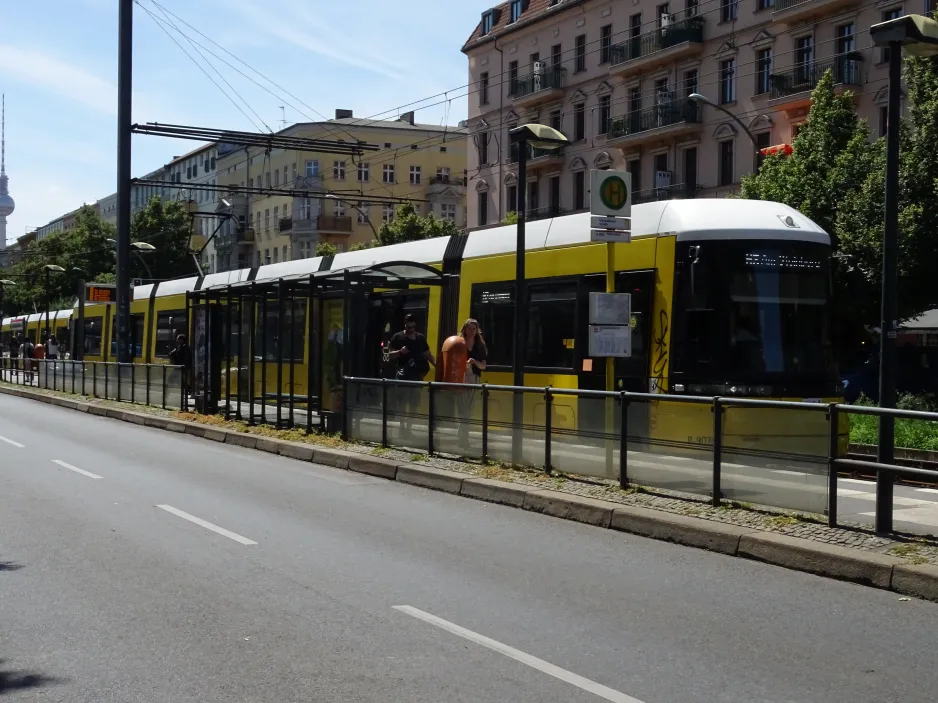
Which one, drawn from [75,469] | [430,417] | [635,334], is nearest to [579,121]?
[635,334]

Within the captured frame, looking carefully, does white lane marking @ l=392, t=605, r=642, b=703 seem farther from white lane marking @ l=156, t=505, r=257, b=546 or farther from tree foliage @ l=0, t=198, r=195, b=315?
tree foliage @ l=0, t=198, r=195, b=315

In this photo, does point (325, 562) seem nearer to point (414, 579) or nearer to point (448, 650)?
point (414, 579)

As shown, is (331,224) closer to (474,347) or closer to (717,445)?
(474,347)

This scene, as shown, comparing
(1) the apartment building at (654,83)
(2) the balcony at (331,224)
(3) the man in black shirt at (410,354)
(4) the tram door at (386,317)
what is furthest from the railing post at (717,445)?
(2) the balcony at (331,224)

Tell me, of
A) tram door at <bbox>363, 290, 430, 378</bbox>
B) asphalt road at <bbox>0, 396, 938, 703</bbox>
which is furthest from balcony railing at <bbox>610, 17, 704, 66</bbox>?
asphalt road at <bbox>0, 396, 938, 703</bbox>

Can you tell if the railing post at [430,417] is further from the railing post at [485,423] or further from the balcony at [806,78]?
the balcony at [806,78]

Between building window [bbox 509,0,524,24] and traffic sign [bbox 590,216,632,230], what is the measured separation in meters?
50.0

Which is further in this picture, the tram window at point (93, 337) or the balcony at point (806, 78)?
the tram window at point (93, 337)

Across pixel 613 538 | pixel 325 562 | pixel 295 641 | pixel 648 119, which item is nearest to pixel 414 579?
pixel 325 562

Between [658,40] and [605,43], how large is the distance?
4429mm

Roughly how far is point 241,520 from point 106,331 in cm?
3433

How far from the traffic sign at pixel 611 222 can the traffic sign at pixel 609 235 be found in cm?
4

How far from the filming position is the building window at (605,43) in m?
53.5

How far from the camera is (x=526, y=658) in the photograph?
6.05 m
